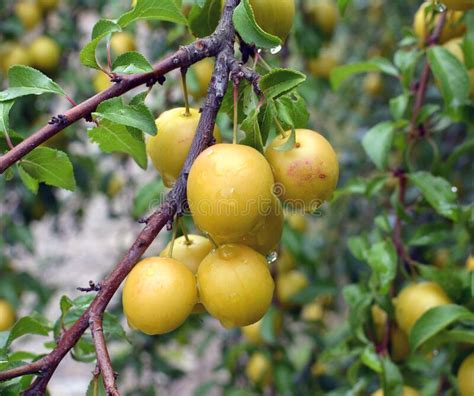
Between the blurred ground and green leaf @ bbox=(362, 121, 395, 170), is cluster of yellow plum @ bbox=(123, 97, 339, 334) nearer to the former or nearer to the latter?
green leaf @ bbox=(362, 121, 395, 170)

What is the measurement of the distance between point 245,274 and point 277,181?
10cm

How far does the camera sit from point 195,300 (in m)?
0.63

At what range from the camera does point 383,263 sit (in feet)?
3.20

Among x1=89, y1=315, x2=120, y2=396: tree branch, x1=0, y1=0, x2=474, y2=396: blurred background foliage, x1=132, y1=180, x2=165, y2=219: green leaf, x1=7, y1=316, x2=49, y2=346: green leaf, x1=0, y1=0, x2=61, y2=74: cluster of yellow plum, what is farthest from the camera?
x1=0, y1=0, x2=61, y2=74: cluster of yellow plum

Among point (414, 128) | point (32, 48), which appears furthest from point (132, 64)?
point (32, 48)

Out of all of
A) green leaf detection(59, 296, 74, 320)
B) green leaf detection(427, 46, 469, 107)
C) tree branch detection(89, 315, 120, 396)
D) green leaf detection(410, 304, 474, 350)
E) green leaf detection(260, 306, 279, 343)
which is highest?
tree branch detection(89, 315, 120, 396)

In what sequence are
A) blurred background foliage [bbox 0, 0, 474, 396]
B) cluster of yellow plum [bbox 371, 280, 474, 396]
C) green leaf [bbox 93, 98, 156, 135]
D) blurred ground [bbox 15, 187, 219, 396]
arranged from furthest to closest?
blurred ground [bbox 15, 187, 219, 396]
blurred background foliage [bbox 0, 0, 474, 396]
cluster of yellow plum [bbox 371, 280, 474, 396]
green leaf [bbox 93, 98, 156, 135]

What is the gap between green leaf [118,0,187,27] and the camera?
683 millimetres

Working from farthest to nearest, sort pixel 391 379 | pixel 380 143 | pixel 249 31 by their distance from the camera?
pixel 380 143, pixel 391 379, pixel 249 31

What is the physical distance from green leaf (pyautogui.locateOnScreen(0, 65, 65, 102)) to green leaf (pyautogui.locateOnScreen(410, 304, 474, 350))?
0.53m

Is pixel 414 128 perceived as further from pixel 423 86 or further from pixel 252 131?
pixel 252 131

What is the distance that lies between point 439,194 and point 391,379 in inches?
11.3

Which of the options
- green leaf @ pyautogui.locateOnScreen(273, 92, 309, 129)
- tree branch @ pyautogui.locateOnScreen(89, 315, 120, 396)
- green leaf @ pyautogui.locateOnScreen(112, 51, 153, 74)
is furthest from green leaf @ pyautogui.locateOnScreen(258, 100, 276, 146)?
tree branch @ pyautogui.locateOnScreen(89, 315, 120, 396)

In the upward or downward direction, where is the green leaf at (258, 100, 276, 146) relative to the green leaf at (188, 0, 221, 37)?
downward
